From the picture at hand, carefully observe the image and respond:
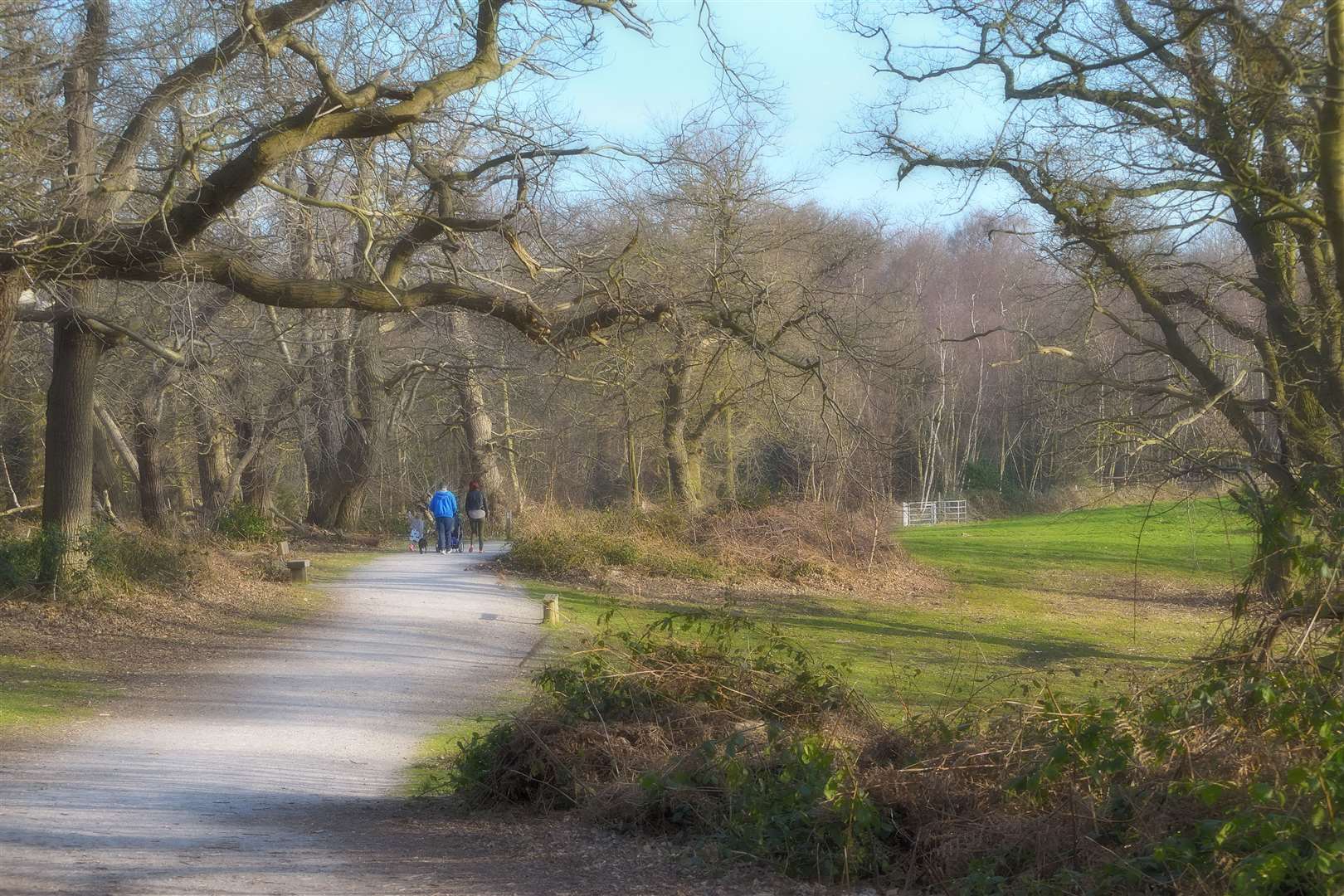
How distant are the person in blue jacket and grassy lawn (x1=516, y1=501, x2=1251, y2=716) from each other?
5721 millimetres

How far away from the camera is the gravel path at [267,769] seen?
5.90m

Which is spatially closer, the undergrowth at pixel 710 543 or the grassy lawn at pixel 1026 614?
the grassy lawn at pixel 1026 614

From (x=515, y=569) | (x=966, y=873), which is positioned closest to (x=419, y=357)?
(x=515, y=569)

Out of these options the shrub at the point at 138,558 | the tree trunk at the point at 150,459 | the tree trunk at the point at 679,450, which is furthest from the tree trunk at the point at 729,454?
the shrub at the point at 138,558

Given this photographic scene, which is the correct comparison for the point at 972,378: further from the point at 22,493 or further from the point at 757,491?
the point at 22,493

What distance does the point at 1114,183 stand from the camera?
47.2 feet

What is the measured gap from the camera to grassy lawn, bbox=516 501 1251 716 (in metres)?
14.3

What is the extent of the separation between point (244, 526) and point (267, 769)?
16.8m

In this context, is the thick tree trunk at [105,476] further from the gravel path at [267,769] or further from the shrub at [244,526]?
the gravel path at [267,769]

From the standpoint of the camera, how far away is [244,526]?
25156 millimetres

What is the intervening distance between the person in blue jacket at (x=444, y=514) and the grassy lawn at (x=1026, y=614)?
572cm

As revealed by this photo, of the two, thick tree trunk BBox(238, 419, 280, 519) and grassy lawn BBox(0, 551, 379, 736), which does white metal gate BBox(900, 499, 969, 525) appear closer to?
thick tree trunk BBox(238, 419, 280, 519)

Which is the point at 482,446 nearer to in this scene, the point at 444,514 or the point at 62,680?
the point at 444,514

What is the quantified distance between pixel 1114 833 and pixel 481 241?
1313cm
